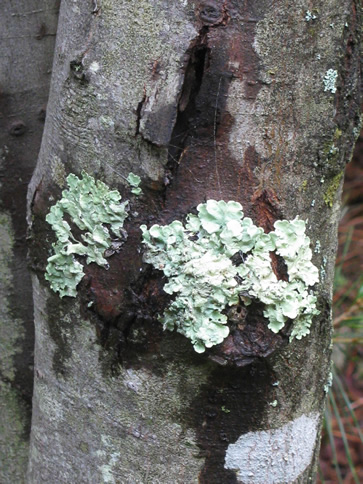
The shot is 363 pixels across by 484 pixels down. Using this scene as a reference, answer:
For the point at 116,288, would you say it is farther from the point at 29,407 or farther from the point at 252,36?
the point at 29,407

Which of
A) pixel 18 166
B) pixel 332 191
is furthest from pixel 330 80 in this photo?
pixel 18 166

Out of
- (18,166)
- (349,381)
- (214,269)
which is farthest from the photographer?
(349,381)

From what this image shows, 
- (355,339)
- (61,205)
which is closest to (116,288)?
(61,205)

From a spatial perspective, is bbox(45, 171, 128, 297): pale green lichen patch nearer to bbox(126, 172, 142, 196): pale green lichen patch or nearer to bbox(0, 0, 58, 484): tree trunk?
bbox(126, 172, 142, 196): pale green lichen patch

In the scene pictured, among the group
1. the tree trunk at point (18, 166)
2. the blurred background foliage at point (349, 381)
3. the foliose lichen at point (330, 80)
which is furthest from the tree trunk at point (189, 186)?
the blurred background foliage at point (349, 381)

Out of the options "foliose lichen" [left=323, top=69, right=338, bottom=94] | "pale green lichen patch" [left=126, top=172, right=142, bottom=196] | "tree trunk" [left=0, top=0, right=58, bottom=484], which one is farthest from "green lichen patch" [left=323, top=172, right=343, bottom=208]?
"tree trunk" [left=0, top=0, right=58, bottom=484]

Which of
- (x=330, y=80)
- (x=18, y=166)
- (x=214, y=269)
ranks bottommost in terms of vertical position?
(x=214, y=269)

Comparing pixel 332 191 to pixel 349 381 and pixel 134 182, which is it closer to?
pixel 134 182

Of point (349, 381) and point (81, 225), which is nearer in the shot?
point (81, 225)
